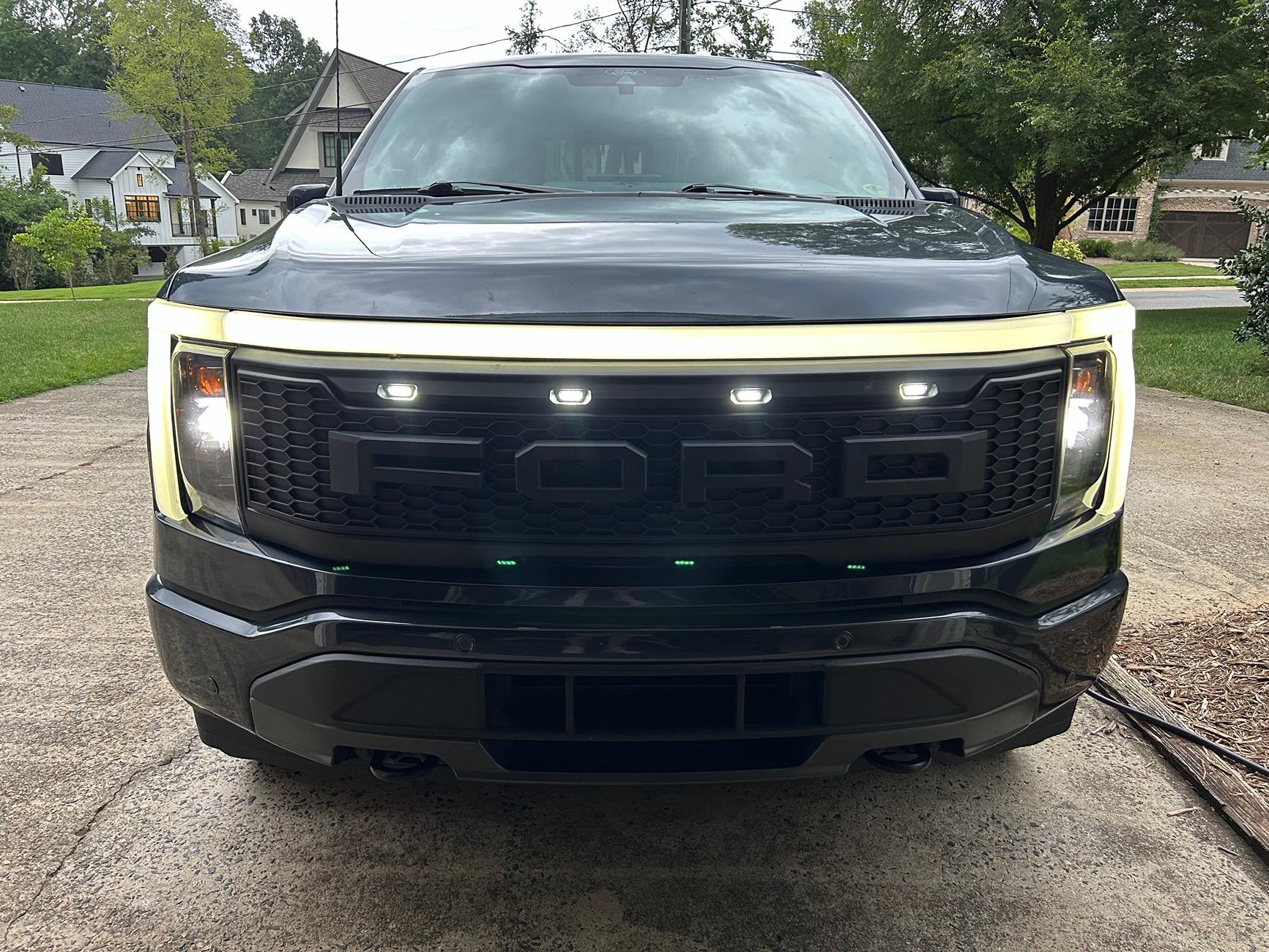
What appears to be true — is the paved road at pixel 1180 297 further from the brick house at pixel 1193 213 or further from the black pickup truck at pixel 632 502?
the brick house at pixel 1193 213

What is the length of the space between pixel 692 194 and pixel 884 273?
0.95 metres

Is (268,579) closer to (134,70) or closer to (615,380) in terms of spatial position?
(615,380)

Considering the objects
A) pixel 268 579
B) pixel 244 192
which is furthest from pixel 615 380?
pixel 244 192

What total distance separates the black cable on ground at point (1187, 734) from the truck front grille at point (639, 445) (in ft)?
4.75

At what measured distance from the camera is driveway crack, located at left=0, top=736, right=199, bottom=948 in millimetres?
2002

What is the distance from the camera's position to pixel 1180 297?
22891mm

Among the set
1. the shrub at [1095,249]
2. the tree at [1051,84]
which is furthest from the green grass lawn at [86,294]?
the shrub at [1095,249]

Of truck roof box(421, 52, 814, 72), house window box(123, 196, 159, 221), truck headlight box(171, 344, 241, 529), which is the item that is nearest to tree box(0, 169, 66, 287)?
house window box(123, 196, 159, 221)

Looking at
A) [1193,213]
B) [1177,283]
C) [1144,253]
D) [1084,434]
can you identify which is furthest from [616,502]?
[1193,213]

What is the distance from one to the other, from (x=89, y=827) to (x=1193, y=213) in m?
58.6

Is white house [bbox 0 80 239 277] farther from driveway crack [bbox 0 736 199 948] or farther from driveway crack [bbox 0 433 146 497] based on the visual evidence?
→ driveway crack [bbox 0 736 199 948]

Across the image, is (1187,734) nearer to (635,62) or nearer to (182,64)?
(635,62)

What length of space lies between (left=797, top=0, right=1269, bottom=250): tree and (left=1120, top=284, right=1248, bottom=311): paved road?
8.63 feet

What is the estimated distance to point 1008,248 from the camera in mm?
2107
